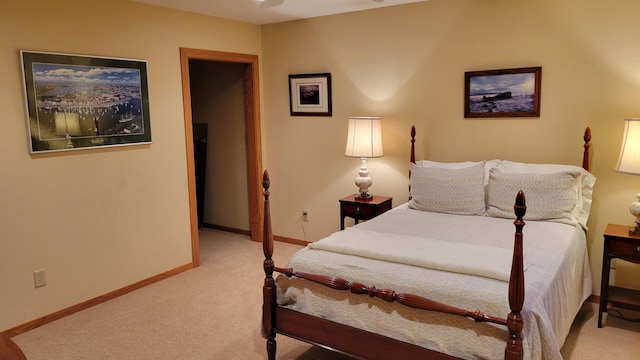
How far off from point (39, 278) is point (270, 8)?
9.41 feet

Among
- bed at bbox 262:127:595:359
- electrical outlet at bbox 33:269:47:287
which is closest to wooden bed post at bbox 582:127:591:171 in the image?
bed at bbox 262:127:595:359

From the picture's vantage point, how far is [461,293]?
83.4 inches

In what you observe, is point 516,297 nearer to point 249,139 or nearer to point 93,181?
point 93,181

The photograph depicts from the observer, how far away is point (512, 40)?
12.0 ft

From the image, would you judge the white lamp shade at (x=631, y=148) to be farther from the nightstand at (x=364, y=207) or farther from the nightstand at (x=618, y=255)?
the nightstand at (x=364, y=207)

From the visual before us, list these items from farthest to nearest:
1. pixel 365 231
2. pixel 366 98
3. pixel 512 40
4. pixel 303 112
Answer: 1. pixel 303 112
2. pixel 366 98
3. pixel 512 40
4. pixel 365 231

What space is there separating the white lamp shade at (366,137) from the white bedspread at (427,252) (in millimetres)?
A: 1376

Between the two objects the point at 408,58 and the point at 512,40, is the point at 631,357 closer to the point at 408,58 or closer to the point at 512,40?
the point at 512,40

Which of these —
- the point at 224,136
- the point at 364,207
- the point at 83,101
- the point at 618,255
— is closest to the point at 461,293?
the point at 618,255

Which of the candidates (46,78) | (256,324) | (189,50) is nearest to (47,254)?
(46,78)

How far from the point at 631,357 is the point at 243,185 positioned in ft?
13.3

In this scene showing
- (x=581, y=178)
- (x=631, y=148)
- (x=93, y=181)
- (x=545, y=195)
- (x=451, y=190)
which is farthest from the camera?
(x=93, y=181)

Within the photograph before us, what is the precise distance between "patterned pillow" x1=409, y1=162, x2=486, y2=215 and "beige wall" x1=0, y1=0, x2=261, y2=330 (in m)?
2.22

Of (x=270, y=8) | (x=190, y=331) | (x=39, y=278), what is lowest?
(x=190, y=331)
